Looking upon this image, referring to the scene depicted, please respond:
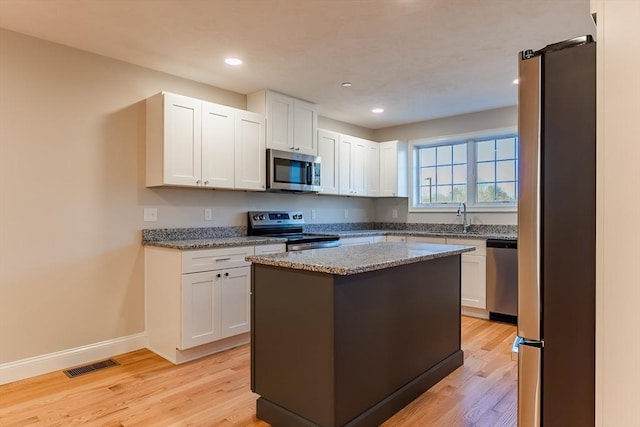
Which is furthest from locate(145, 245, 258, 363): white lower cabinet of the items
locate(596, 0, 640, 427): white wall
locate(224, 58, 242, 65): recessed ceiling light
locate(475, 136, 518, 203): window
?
locate(475, 136, 518, 203): window

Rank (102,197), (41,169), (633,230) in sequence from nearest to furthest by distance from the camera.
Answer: (633,230) → (41,169) → (102,197)

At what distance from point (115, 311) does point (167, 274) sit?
0.56 metres

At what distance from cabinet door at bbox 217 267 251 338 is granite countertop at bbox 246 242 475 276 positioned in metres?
1.14

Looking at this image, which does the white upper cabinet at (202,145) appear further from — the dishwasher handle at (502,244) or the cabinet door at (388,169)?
the dishwasher handle at (502,244)

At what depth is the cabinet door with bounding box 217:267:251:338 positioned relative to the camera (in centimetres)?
319

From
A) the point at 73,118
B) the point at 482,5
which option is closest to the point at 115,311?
the point at 73,118

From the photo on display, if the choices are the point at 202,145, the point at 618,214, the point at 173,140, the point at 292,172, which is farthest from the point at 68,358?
the point at 618,214

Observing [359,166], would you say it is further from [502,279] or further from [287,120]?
[502,279]

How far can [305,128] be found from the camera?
14.1 ft

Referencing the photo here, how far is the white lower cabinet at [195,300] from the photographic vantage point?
296 cm

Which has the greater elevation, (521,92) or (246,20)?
(246,20)

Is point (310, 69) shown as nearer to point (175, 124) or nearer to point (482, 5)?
point (175, 124)

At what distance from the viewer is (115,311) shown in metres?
3.16

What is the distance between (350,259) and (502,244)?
2.59 metres
